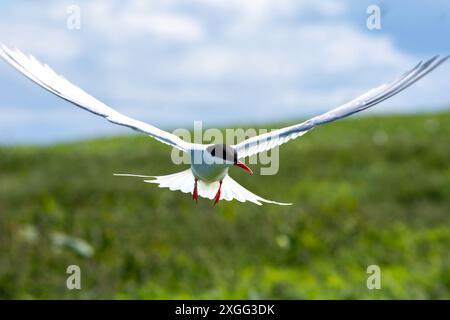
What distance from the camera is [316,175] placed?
18359 millimetres

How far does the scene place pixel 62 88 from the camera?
1.98 metres

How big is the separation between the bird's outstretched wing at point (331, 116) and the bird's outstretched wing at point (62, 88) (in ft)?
0.69

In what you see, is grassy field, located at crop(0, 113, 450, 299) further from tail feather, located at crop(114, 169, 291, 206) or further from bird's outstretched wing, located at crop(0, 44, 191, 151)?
tail feather, located at crop(114, 169, 291, 206)

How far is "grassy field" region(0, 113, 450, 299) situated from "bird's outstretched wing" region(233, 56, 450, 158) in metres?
6.24

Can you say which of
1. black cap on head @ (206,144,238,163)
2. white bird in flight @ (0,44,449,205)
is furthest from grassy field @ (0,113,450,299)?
black cap on head @ (206,144,238,163)

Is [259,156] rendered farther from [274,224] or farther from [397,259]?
[274,224]

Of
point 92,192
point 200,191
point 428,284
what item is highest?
point 92,192

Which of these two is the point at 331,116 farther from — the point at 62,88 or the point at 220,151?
the point at 62,88

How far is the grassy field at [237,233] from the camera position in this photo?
9.12 m

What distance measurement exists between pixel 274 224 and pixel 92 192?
151 inches

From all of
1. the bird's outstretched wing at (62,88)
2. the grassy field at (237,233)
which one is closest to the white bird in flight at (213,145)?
the bird's outstretched wing at (62,88)

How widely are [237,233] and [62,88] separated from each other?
10101 mm
